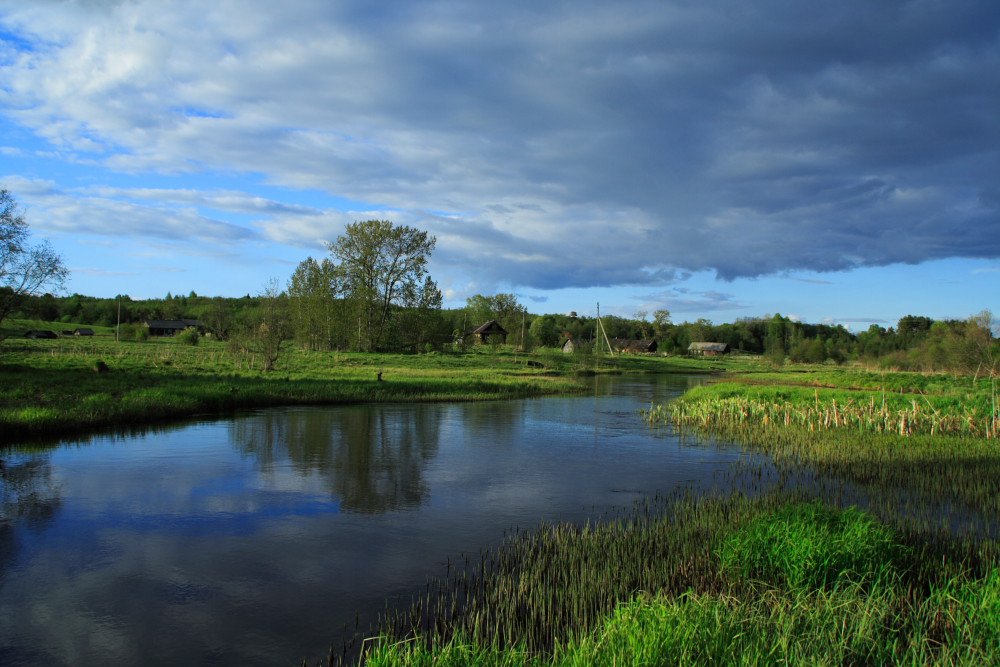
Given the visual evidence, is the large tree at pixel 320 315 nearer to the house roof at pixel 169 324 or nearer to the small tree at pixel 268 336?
the small tree at pixel 268 336

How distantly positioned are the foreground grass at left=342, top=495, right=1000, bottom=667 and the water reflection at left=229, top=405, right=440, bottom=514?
4.98 m

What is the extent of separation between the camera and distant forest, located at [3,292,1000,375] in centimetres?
5019

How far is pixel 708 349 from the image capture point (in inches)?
4843

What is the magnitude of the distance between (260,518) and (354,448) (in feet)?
24.0

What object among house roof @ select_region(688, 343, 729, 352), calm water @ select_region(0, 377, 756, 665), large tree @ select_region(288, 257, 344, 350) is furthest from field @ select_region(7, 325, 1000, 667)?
house roof @ select_region(688, 343, 729, 352)

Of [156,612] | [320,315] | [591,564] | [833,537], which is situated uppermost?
[320,315]

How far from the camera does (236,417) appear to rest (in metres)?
25.2

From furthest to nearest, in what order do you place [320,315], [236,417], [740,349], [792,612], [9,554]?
[740,349], [320,315], [236,417], [9,554], [792,612]

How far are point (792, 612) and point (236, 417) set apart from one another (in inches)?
920

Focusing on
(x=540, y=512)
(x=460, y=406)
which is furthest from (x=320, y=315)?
(x=540, y=512)

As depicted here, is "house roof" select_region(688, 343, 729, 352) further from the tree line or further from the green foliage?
the green foliage

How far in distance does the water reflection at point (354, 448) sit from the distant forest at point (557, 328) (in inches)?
741

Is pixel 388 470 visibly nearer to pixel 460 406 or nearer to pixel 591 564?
pixel 591 564

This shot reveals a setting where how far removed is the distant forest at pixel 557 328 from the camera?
50.2 m
